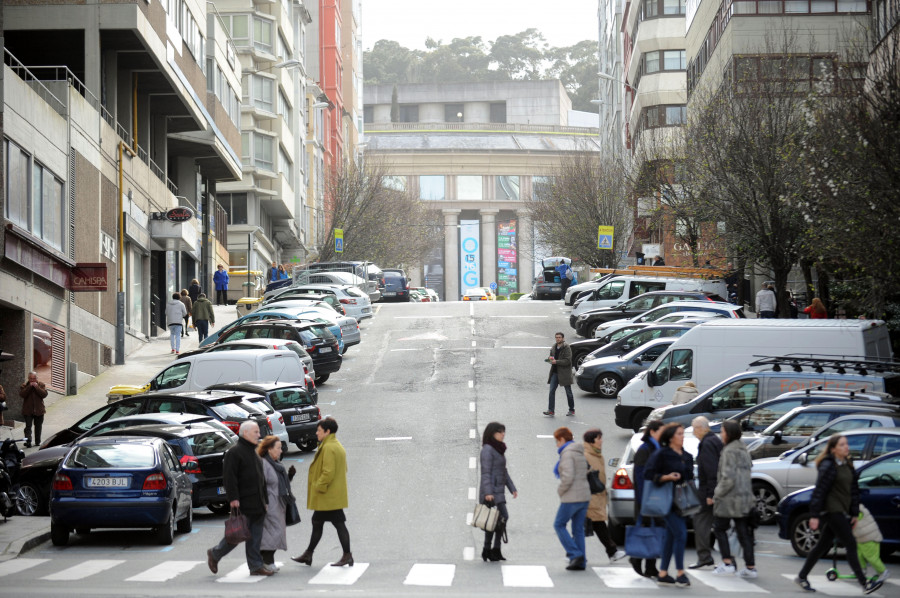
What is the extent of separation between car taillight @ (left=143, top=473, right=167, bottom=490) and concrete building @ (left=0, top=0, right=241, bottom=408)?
10870 mm

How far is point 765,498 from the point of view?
1636 centimetres

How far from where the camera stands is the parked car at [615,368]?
2771 cm

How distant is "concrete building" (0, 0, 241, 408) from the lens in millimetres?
28000

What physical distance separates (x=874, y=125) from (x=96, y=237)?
21132 mm

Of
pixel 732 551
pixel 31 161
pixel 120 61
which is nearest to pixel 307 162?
pixel 120 61

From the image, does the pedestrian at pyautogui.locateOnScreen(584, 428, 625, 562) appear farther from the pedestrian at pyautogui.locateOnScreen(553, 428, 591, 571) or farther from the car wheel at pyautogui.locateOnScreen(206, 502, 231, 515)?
the car wheel at pyautogui.locateOnScreen(206, 502, 231, 515)

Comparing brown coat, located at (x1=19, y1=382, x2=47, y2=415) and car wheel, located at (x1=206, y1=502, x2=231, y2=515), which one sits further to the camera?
brown coat, located at (x1=19, y1=382, x2=47, y2=415)

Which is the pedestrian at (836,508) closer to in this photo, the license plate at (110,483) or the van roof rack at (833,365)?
the license plate at (110,483)

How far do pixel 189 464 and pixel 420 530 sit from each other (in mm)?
3341

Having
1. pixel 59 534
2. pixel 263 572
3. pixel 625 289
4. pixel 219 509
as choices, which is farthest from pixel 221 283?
pixel 263 572

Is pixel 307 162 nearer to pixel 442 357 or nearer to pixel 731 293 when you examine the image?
pixel 731 293

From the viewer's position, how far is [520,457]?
70.9ft

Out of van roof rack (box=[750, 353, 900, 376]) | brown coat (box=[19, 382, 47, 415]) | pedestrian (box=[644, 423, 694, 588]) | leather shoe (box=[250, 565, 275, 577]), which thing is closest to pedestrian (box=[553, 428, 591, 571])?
pedestrian (box=[644, 423, 694, 588])

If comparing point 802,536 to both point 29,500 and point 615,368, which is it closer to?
point 29,500
